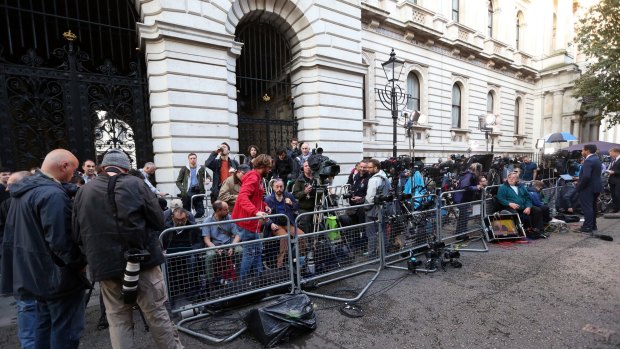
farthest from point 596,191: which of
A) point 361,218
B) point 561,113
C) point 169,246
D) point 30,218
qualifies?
point 561,113

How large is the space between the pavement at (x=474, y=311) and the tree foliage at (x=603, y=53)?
64.8ft

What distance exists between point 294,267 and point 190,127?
222 inches

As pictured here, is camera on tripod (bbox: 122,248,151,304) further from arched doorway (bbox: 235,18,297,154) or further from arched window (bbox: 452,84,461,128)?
arched window (bbox: 452,84,461,128)

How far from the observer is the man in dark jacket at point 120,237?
7.27ft

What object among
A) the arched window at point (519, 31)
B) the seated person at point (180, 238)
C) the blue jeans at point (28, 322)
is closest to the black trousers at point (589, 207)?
the seated person at point (180, 238)

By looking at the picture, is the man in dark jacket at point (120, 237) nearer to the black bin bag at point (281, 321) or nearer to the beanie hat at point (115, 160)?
the beanie hat at point (115, 160)

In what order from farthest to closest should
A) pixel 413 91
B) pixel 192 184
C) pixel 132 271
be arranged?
1. pixel 413 91
2. pixel 192 184
3. pixel 132 271

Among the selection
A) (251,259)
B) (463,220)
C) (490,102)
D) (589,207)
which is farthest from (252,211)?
(490,102)

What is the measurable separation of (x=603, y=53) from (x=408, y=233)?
22.1 meters

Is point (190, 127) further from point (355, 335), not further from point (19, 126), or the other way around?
point (355, 335)

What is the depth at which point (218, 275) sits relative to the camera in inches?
141

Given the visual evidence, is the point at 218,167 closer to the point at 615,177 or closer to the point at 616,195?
the point at 615,177

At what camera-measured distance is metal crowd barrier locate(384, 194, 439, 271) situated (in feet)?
16.3

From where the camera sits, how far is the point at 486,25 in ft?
64.0
